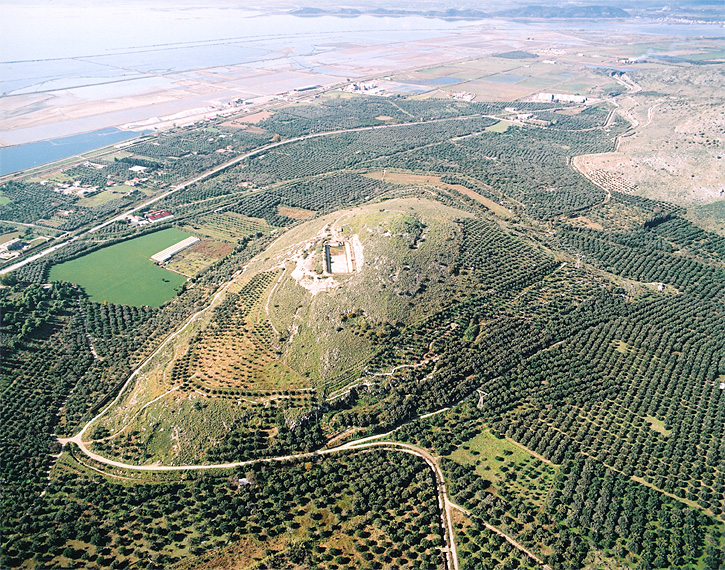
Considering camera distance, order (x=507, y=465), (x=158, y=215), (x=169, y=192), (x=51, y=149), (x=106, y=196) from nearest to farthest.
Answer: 1. (x=507, y=465)
2. (x=158, y=215)
3. (x=106, y=196)
4. (x=169, y=192)
5. (x=51, y=149)

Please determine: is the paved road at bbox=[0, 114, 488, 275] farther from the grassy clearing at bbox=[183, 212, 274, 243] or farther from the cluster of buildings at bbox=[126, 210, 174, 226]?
the grassy clearing at bbox=[183, 212, 274, 243]

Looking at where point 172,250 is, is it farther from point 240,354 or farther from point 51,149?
point 51,149

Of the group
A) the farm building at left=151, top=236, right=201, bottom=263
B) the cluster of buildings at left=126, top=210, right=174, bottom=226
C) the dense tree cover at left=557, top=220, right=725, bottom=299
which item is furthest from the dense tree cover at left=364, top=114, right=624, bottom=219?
the farm building at left=151, top=236, right=201, bottom=263

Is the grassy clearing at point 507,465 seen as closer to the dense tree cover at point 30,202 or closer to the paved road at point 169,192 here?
the paved road at point 169,192

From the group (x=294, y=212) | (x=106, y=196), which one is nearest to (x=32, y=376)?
(x=294, y=212)

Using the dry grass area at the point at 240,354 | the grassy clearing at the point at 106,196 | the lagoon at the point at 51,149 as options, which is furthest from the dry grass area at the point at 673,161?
the lagoon at the point at 51,149
